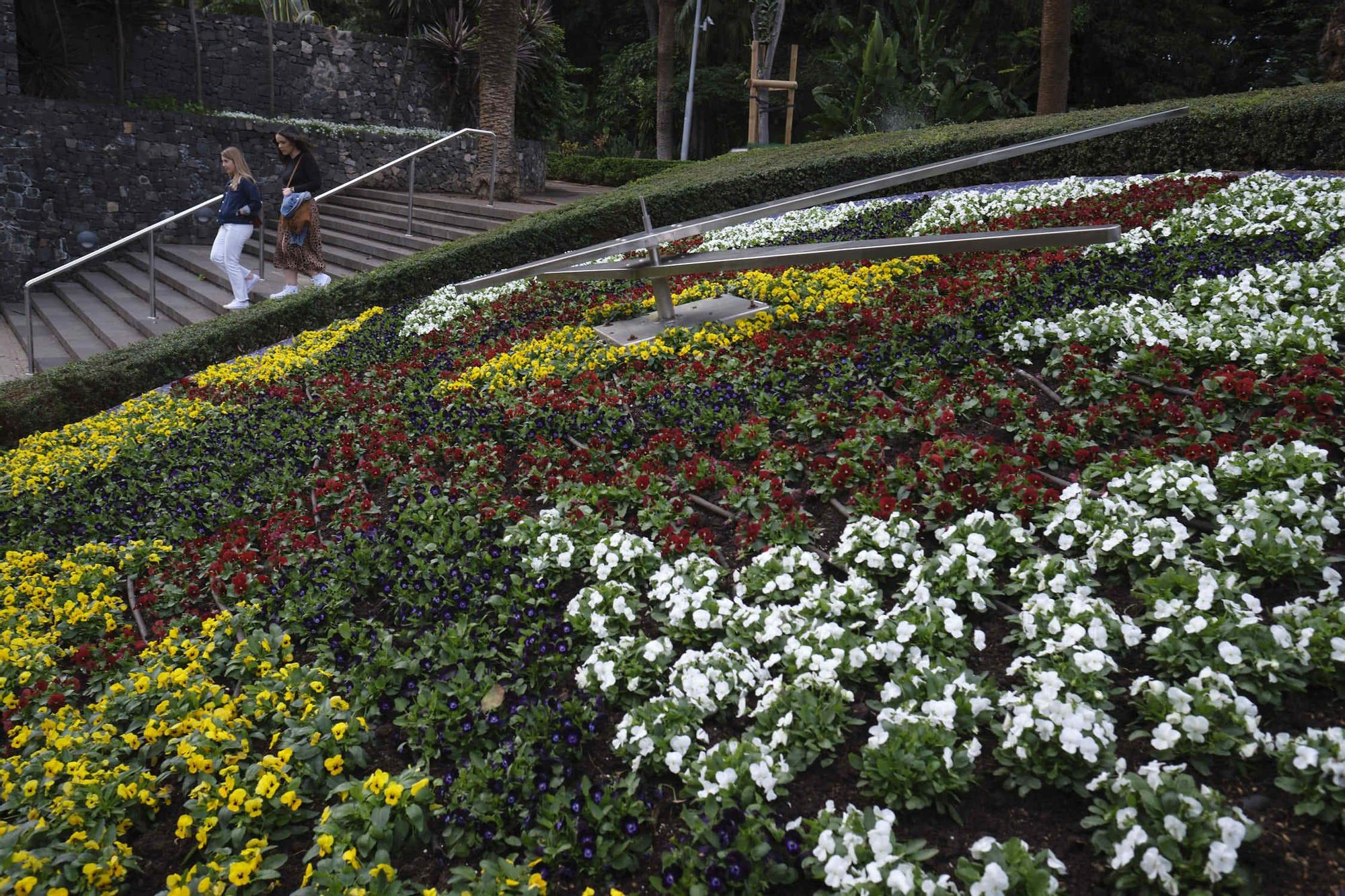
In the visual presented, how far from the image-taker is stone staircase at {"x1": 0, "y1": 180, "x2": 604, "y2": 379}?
10180mm

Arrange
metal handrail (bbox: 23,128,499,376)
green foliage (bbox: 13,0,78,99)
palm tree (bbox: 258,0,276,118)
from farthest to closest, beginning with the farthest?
palm tree (bbox: 258,0,276,118) → green foliage (bbox: 13,0,78,99) → metal handrail (bbox: 23,128,499,376)

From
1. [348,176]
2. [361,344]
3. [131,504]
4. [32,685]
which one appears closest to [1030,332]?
[32,685]

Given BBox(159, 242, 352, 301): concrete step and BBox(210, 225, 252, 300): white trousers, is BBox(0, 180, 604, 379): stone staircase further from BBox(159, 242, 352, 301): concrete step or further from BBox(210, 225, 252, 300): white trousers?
BBox(210, 225, 252, 300): white trousers

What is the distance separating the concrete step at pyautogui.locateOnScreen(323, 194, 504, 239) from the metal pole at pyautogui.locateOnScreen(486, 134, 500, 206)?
0.53 meters

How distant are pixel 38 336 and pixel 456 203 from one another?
18.1 ft

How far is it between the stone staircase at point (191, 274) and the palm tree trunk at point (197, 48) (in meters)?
5.50

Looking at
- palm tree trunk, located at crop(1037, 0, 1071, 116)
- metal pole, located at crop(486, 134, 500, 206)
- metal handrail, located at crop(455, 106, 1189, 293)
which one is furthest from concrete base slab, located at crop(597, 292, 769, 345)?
palm tree trunk, located at crop(1037, 0, 1071, 116)

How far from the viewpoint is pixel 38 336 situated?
10922mm

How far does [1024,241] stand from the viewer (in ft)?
12.7

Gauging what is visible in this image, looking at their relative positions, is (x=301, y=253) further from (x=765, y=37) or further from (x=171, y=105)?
(x=765, y=37)

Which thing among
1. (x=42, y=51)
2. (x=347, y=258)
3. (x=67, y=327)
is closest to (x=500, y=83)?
(x=347, y=258)

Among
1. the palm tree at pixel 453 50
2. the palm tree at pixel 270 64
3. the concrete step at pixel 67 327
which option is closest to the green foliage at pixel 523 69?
the palm tree at pixel 453 50

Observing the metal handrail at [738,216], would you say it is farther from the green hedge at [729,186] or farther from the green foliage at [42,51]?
the green foliage at [42,51]

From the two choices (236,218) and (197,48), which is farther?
(197,48)
